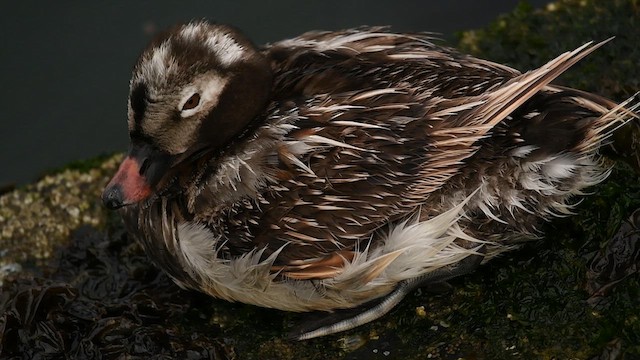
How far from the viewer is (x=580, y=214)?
5.12 m

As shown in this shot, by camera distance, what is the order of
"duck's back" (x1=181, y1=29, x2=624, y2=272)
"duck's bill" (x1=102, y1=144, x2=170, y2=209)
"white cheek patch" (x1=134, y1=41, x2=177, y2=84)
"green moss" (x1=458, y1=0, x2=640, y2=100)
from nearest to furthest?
"duck's back" (x1=181, y1=29, x2=624, y2=272) < "white cheek patch" (x1=134, y1=41, x2=177, y2=84) < "duck's bill" (x1=102, y1=144, x2=170, y2=209) < "green moss" (x1=458, y1=0, x2=640, y2=100)

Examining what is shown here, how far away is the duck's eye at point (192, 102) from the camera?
4.84 m

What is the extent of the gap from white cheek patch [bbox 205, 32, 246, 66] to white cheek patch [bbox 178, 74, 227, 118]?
10 centimetres

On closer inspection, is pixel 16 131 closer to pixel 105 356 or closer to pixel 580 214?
pixel 105 356

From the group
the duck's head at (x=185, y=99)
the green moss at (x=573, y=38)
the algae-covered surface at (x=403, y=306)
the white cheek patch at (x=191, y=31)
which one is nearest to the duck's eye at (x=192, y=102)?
the duck's head at (x=185, y=99)

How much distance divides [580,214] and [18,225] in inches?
134

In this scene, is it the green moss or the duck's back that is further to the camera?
the green moss

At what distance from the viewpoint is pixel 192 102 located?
4855 millimetres

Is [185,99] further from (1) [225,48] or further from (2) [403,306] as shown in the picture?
(2) [403,306]

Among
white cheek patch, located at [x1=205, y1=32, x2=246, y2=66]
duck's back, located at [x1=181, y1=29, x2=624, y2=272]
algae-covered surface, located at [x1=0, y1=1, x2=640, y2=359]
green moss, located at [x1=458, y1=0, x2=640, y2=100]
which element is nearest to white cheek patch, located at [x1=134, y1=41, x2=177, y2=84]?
white cheek patch, located at [x1=205, y1=32, x2=246, y2=66]

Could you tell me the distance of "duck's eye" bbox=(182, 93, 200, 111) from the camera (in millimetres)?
4836

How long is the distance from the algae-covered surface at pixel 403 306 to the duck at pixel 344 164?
136mm

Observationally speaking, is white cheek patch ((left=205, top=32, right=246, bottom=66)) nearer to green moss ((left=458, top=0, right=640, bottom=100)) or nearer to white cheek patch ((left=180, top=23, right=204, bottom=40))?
white cheek patch ((left=180, top=23, right=204, bottom=40))

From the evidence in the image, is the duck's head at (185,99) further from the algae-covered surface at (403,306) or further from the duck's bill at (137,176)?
the algae-covered surface at (403,306)
